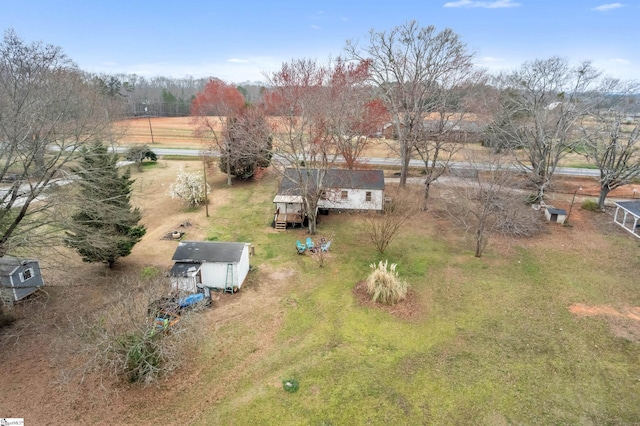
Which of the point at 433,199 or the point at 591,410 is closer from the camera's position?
the point at 591,410

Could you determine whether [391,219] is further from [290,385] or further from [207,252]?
[290,385]

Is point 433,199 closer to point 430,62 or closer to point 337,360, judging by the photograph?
point 430,62

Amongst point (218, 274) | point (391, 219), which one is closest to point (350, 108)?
point (391, 219)

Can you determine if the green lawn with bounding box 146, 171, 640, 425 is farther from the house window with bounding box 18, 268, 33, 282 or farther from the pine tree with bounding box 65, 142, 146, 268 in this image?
the house window with bounding box 18, 268, 33, 282

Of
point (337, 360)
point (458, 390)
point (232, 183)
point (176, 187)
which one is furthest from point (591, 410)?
point (232, 183)

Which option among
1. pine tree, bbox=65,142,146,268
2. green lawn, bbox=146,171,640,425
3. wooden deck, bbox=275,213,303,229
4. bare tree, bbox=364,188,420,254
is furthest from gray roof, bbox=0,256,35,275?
bare tree, bbox=364,188,420,254

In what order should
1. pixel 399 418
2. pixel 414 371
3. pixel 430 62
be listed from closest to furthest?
pixel 399 418 < pixel 414 371 < pixel 430 62

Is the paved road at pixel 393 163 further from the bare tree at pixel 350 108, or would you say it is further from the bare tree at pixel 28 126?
the bare tree at pixel 28 126
